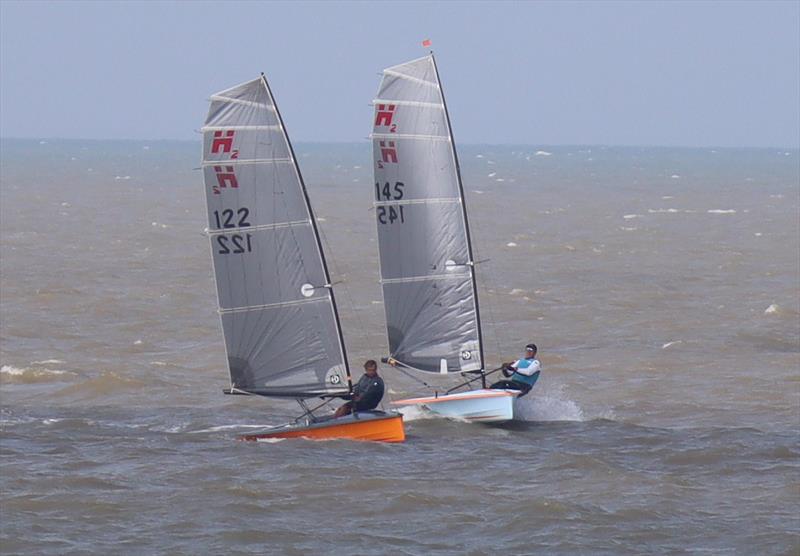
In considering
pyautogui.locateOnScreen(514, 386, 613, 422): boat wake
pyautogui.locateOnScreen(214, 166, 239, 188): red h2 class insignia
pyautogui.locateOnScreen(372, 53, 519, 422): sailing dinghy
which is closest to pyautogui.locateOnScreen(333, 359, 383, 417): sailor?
pyautogui.locateOnScreen(372, 53, 519, 422): sailing dinghy

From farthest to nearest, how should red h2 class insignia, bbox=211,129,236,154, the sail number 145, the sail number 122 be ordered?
the sail number 145 < the sail number 122 < red h2 class insignia, bbox=211,129,236,154

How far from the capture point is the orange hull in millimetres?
29031

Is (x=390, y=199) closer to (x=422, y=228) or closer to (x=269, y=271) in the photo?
(x=422, y=228)

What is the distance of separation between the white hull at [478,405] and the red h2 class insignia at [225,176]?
622 centimetres

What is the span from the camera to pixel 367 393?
29.1 metres

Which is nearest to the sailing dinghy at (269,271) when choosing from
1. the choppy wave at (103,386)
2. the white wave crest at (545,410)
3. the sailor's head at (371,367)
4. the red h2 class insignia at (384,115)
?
the sailor's head at (371,367)

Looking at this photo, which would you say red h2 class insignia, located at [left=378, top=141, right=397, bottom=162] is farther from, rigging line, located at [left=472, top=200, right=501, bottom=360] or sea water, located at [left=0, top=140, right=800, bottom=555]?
rigging line, located at [left=472, top=200, right=501, bottom=360]

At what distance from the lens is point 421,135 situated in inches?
1233

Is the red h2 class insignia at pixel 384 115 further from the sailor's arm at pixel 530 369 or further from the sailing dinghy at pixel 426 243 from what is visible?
the sailor's arm at pixel 530 369

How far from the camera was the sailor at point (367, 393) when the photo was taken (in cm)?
2905

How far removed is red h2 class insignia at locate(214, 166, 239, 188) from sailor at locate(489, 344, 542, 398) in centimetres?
680

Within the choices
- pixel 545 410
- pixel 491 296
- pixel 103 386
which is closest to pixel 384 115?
pixel 545 410

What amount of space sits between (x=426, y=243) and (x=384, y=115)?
2.73 metres

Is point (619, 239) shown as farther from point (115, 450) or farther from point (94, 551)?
point (94, 551)
